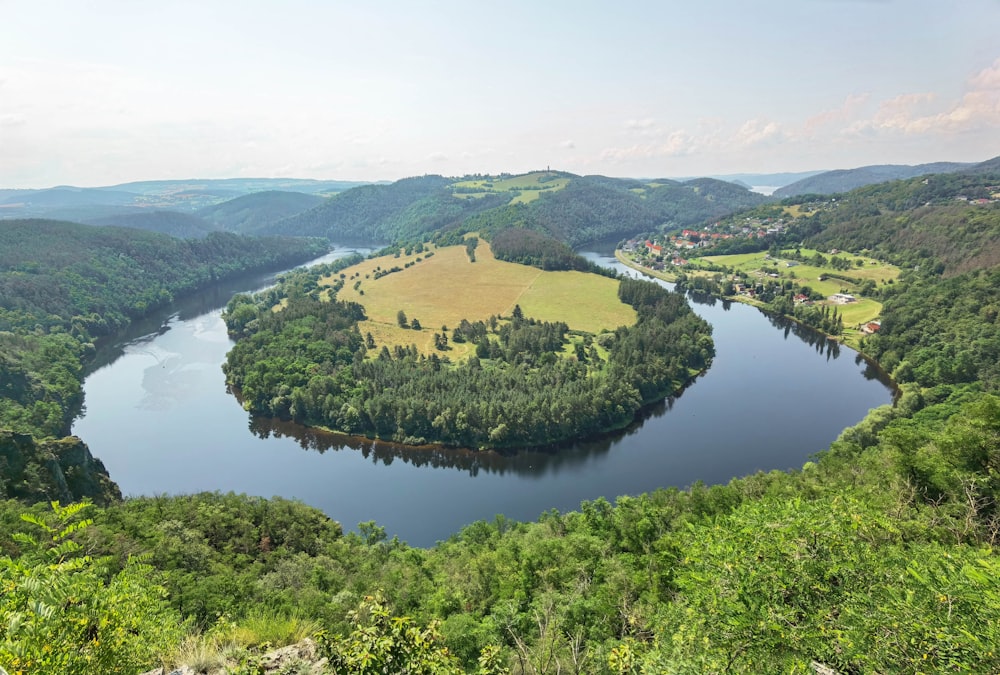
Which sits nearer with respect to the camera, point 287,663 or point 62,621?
point 62,621

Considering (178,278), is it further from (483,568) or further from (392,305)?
(483,568)

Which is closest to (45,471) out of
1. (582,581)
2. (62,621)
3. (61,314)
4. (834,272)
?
(582,581)

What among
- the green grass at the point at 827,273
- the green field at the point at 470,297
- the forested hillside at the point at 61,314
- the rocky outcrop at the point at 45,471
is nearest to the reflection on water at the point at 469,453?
the forested hillside at the point at 61,314

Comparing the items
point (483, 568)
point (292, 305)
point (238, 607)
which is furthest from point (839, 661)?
point (292, 305)

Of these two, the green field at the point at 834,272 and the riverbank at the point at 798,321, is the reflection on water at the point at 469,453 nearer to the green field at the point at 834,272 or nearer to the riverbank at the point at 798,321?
the riverbank at the point at 798,321

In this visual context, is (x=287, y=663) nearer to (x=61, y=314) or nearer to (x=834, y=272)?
(x=61, y=314)
